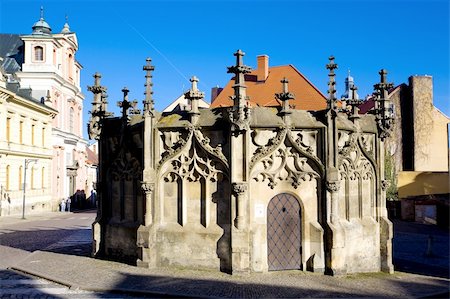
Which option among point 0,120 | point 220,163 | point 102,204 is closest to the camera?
point 220,163

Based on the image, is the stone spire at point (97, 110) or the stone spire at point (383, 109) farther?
the stone spire at point (97, 110)

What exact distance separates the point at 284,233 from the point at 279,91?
29.2 meters

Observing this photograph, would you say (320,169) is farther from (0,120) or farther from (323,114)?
(0,120)

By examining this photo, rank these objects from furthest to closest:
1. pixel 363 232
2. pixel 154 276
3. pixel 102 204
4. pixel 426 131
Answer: pixel 426 131 → pixel 102 204 → pixel 363 232 → pixel 154 276

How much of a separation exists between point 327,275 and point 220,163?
4514mm

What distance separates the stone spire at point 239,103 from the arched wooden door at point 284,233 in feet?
8.17

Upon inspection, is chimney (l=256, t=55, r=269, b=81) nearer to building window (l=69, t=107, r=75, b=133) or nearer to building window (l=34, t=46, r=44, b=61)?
building window (l=34, t=46, r=44, b=61)

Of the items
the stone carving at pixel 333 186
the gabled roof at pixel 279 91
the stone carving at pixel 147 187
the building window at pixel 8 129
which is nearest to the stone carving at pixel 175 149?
the stone carving at pixel 147 187

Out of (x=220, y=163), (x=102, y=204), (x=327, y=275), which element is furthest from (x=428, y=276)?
(x=102, y=204)

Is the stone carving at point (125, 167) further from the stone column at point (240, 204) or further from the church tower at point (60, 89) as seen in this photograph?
the church tower at point (60, 89)

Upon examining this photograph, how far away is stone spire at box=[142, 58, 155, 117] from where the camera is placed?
46.7ft

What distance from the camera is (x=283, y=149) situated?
13.7m

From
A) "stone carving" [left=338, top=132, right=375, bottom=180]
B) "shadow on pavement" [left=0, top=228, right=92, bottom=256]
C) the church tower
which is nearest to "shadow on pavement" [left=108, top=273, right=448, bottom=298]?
"stone carving" [left=338, top=132, right=375, bottom=180]

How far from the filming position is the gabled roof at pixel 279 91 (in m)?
40.9
